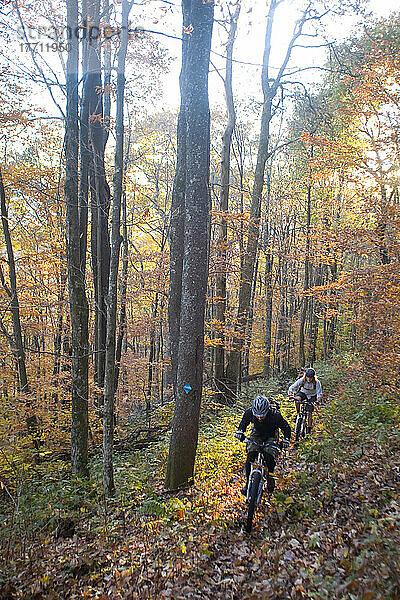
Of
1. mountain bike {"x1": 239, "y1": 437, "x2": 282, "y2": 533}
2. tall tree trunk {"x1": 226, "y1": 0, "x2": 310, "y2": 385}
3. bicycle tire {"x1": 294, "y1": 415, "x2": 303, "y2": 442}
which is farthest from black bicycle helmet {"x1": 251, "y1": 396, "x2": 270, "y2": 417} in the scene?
tall tree trunk {"x1": 226, "y1": 0, "x2": 310, "y2": 385}

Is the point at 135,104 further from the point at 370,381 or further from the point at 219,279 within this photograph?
the point at 370,381

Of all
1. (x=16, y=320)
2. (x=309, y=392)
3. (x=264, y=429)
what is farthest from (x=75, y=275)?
(x=309, y=392)

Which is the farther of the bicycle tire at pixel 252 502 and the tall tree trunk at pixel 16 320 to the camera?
the tall tree trunk at pixel 16 320

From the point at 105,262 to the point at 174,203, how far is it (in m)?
3.56

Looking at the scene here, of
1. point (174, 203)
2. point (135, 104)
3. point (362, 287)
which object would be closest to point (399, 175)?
point (362, 287)

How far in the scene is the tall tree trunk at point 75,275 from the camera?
27.3ft

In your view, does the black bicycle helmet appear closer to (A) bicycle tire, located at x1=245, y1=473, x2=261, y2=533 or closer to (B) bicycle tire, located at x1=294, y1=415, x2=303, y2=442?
(A) bicycle tire, located at x1=245, y1=473, x2=261, y2=533

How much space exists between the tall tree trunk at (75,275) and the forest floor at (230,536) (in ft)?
4.12

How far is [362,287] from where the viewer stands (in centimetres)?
1145

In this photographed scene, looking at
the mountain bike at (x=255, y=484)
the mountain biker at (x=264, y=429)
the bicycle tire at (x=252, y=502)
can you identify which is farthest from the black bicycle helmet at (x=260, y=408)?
the bicycle tire at (x=252, y=502)

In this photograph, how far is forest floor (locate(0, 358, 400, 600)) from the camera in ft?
13.5

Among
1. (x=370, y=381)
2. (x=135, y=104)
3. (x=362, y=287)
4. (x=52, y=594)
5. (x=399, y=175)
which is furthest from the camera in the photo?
(x=399, y=175)

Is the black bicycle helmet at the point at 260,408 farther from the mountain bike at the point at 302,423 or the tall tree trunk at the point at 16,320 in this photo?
the tall tree trunk at the point at 16,320

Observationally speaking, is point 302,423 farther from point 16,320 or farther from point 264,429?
point 16,320
